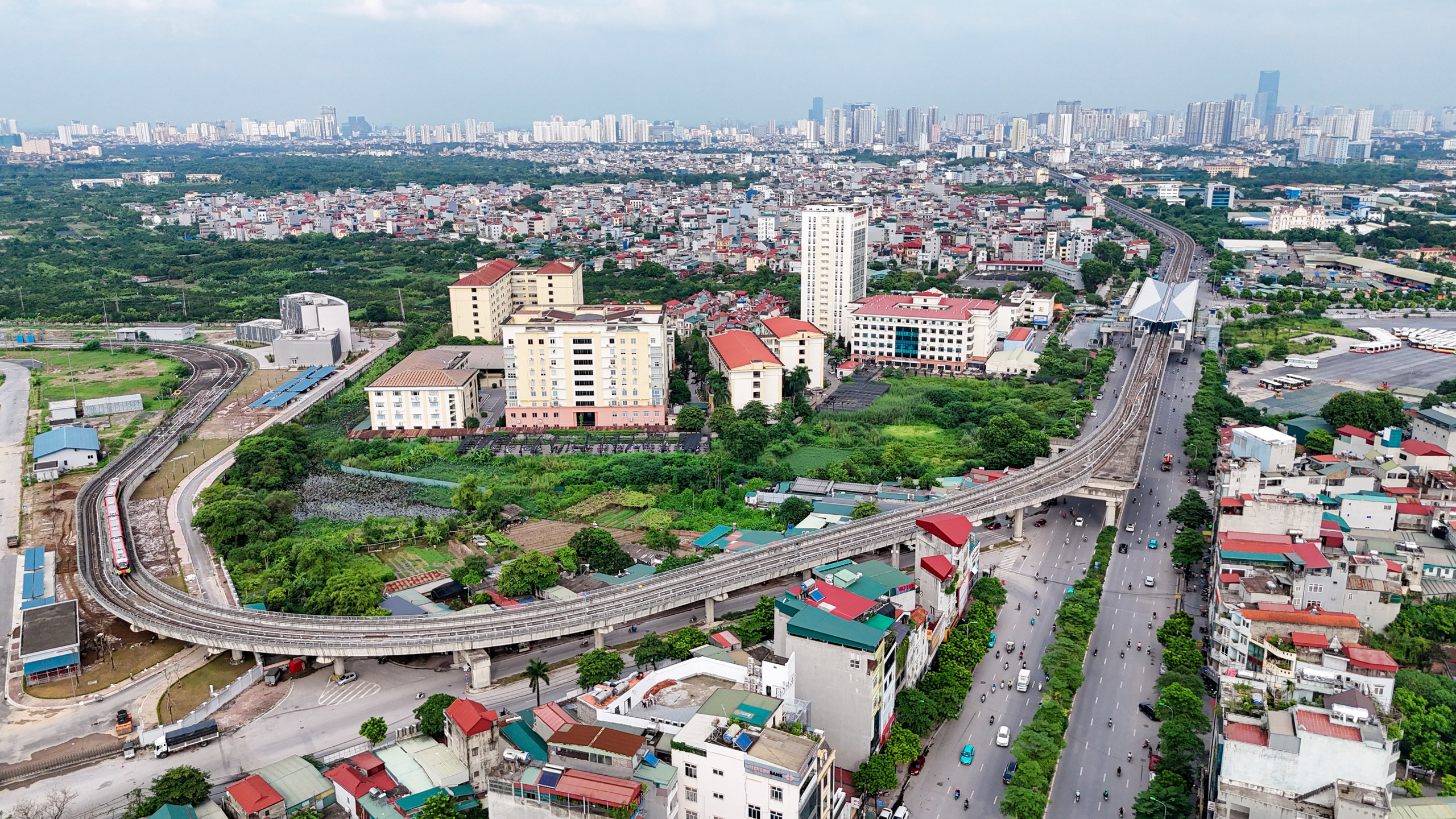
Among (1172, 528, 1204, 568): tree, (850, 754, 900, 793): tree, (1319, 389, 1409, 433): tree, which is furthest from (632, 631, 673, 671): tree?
(1319, 389, 1409, 433): tree

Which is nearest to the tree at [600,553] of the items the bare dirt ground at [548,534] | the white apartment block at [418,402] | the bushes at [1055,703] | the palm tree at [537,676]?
the bare dirt ground at [548,534]

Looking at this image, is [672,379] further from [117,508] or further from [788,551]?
[117,508]

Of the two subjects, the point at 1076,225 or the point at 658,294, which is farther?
the point at 1076,225

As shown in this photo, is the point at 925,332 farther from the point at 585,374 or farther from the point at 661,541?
the point at 661,541

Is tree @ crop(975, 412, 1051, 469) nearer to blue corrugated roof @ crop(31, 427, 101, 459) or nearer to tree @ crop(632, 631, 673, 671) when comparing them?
tree @ crop(632, 631, 673, 671)

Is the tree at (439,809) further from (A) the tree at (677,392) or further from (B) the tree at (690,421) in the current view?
(A) the tree at (677,392)

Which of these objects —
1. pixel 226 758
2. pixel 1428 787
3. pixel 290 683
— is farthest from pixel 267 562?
pixel 1428 787

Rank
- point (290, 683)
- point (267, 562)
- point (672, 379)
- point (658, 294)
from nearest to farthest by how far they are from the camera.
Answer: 1. point (290, 683)
2. point (267, 562)
3. point (672, 379)
4. point (658, 294)
